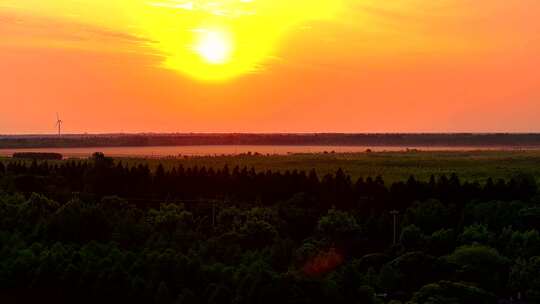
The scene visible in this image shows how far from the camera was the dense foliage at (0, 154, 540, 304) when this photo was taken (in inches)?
1351

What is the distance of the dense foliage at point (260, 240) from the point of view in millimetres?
34312

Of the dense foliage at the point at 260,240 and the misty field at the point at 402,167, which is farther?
the misty field at the point at 402,167

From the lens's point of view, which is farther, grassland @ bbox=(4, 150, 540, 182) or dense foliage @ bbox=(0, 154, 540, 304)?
grassland @ bbox=(4, 150, 540, 182)

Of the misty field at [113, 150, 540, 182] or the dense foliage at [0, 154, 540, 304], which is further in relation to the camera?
the misty field at [113, 150, 540, 182]

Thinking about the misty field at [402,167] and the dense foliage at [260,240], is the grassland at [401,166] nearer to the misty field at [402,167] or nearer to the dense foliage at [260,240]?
the misty field at [402,167]

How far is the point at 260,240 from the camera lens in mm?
48594

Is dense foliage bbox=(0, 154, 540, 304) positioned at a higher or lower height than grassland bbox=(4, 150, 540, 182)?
lower

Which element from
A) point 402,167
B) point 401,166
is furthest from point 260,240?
point 401,166

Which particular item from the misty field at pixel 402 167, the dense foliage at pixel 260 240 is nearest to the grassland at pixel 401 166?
the misty field at pixel 402 167

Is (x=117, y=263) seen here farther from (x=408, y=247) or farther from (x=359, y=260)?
(x=408, y=247)

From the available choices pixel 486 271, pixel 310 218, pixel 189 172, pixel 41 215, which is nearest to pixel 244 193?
pixel 189 172

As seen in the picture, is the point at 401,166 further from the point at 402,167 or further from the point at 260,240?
the point at 260,240

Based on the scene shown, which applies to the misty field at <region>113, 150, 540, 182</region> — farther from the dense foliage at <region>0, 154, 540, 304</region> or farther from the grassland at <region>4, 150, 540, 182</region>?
A: the dense foliage at <region>0, 154, 540, 304</region>

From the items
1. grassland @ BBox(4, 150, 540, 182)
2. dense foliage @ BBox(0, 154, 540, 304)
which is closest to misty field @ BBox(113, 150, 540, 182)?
grassland @ BBox(4, 150, 540, 182)
